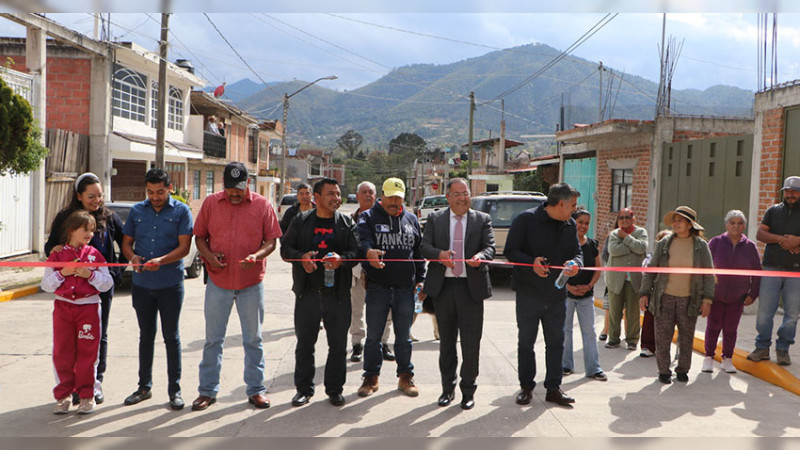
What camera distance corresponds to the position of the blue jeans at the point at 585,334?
6688mm

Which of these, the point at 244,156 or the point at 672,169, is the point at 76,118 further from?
the point at 244,156

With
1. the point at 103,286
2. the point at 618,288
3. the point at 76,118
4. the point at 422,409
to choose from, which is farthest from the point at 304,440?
the point at 76,118

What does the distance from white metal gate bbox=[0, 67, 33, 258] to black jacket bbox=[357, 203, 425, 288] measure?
1148 centimetres

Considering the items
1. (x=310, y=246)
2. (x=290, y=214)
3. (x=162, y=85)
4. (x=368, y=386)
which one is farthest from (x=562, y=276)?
(x=162, y=85)

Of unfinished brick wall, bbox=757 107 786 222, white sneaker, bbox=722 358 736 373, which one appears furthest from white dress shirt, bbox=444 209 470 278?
unfinished brick wall, bbox=757 107 786 222

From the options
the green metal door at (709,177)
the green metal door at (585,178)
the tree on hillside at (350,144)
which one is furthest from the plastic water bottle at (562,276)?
the tree on hillside at (350,144)

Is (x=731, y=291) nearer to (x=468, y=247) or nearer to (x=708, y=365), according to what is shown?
(x=708, y=365)

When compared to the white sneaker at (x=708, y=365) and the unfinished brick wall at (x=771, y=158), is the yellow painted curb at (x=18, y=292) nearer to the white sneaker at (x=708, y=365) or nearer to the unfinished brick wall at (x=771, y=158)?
the white sneaker at (x=708, y=365)

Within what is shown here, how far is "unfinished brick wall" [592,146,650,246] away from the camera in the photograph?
16.7 m

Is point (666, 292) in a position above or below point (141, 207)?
below

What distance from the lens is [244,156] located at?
42969 mm

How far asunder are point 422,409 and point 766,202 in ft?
26.4

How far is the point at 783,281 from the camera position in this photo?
6980 millimetres

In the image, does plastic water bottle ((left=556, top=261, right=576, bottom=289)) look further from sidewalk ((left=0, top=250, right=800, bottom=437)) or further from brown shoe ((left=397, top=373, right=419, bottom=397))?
brown shoe ((left=397, top=373, right=419, bottom=397))
